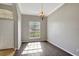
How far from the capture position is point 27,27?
8055 mm

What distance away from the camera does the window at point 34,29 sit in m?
8.21

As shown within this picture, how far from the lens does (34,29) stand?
829cm

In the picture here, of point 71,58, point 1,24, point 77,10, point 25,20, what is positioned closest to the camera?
point 71,58

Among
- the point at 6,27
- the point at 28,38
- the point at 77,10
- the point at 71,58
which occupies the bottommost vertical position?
the point at 28,38

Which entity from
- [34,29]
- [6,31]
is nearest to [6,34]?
[6,31]

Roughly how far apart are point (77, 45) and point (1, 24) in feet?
11.8

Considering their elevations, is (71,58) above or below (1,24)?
below

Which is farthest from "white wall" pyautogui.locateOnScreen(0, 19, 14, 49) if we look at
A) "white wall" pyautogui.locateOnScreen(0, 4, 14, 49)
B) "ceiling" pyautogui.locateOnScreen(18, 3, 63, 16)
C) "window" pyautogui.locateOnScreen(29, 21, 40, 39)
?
"window" pyautogui.locateOnScreen(29, 21, 40, 39)

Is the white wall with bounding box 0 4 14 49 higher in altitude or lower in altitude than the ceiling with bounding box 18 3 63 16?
lower

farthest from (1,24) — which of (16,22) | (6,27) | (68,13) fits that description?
(68,13)

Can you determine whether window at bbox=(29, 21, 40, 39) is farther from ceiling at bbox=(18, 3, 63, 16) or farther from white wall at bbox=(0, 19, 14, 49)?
white wall at bbox=(0, 19, 14, 49)

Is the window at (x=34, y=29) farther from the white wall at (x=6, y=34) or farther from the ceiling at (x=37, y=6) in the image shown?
the white wall at (x=6, y=34)

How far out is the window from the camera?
8.21 meters

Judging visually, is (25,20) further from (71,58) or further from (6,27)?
(71,58)
